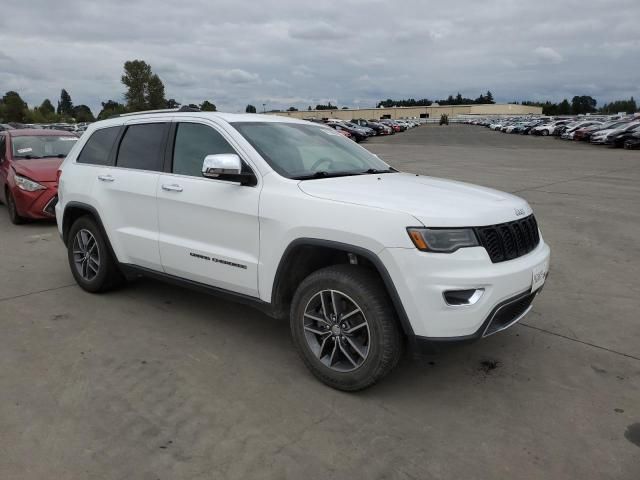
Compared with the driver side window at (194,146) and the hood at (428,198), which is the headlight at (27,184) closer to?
the driver side window at (194,146)

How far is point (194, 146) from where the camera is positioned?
4219mm

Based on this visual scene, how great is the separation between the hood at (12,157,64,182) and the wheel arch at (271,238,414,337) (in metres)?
6.61

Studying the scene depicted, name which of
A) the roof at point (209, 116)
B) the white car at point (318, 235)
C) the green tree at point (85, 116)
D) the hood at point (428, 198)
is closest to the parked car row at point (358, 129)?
the roof at point (209, 116)

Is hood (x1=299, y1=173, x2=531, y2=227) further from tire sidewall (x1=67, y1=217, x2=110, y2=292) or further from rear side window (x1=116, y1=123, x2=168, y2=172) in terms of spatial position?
tire sidewall (x1=67, y1=217, x2=110, y2=292)

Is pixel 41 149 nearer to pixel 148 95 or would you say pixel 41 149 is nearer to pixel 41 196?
pixel 41 196

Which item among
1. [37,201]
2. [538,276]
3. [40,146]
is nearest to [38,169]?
[37,201]

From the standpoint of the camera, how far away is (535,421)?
3074 millimetres

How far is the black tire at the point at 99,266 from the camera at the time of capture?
4.93 m

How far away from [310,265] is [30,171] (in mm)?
6915

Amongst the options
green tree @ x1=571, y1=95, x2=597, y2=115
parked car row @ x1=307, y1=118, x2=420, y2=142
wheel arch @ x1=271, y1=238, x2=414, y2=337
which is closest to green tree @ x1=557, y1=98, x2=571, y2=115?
green tree @ x1=571, y1=95, x2=597, y2=115

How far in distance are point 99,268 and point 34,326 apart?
80 centimetres

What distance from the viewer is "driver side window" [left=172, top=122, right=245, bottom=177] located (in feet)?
13.2

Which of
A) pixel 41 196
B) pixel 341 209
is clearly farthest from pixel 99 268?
pixel 41 196

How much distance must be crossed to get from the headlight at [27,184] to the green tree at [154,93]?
428 feet
